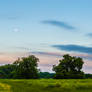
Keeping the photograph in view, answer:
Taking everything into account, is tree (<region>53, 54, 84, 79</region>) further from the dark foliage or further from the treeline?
the dark foliage

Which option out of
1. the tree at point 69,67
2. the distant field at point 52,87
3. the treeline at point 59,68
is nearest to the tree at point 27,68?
the treeline at point 59,68

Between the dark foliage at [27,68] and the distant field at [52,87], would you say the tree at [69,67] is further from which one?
the distant field at [52,87]

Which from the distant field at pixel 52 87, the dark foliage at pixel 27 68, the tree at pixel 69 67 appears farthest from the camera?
the dark foliage at pixel 27 68

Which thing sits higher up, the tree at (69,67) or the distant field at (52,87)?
the tree at (69,67)

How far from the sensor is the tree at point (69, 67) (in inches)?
4154

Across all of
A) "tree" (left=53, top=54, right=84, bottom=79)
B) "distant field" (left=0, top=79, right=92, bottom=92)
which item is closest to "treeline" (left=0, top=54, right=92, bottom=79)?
"tree" (left=53, top=54, right=84, bottom=79)

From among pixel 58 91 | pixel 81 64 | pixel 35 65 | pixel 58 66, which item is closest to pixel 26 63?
pixel 35 65

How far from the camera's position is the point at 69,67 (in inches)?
4363

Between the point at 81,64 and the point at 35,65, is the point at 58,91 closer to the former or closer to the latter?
the point at 81,64

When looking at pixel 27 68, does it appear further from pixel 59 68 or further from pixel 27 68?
pixel 59 68

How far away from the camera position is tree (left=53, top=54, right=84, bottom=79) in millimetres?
105500

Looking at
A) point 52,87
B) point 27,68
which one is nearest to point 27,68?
point 27,68

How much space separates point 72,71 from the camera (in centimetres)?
10938

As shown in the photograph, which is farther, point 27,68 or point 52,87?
point 27,68
